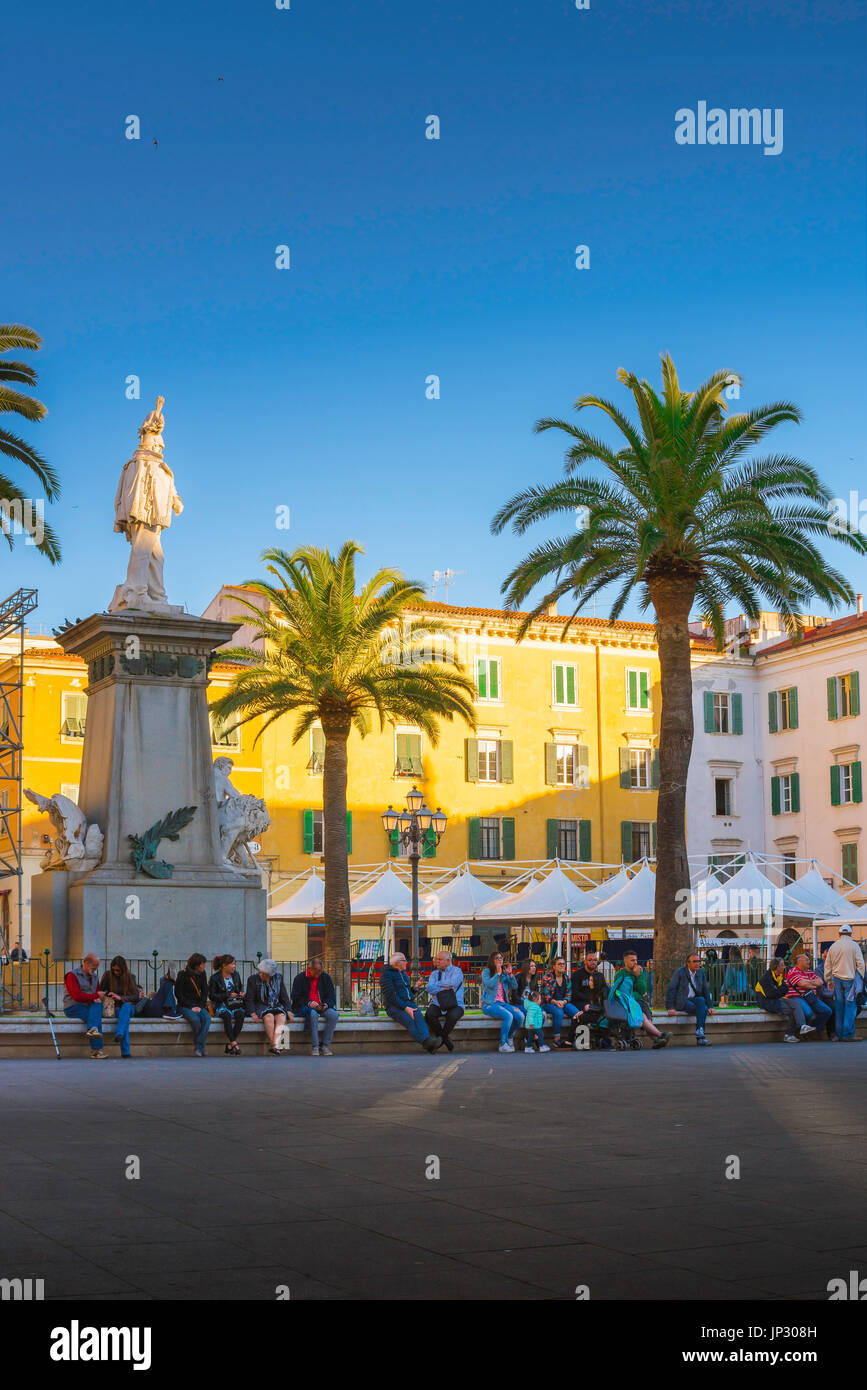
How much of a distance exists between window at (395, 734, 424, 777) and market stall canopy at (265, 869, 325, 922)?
51.5ft

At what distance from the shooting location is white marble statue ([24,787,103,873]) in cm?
2092

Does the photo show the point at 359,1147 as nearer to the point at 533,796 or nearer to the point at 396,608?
the point at 396,608

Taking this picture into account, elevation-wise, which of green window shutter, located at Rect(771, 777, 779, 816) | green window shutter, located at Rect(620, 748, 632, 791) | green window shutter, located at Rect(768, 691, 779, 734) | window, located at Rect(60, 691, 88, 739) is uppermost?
green window shutter, located at Rect(768, 691, 779, 734)

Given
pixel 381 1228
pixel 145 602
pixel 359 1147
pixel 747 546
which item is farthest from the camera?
pixel 747 546

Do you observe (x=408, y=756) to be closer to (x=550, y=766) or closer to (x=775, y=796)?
(x=550, y=766)

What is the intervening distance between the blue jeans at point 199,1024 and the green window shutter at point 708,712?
45.9 meters

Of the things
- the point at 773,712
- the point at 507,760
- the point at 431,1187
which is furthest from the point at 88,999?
the point at 773,712

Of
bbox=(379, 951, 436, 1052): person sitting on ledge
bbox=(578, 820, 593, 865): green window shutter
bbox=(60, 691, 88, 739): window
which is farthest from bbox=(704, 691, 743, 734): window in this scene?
bbox=(379, 951, 436, 1052): person sitting on ledge

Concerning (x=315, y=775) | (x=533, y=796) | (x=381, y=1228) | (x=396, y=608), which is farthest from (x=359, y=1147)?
(x=533, y=796)

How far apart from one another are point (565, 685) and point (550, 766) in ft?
10.2

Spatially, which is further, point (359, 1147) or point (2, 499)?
point (2, 499)

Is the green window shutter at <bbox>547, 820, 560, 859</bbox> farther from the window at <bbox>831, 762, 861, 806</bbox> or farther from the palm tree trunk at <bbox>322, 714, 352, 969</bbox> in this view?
the palm tree trunk at <bbox>322, 714, 352, 969</bbox>
